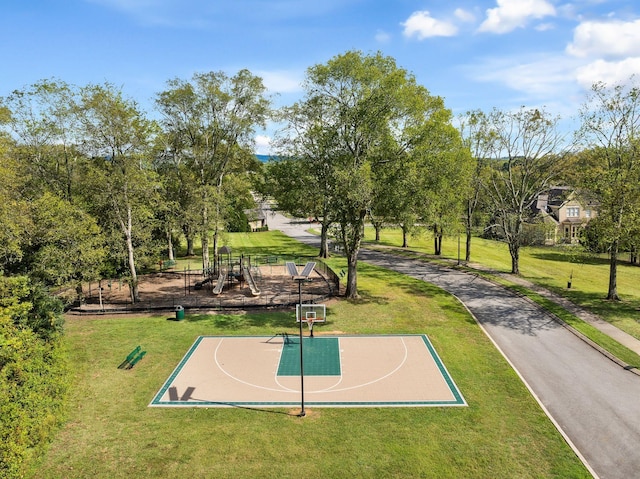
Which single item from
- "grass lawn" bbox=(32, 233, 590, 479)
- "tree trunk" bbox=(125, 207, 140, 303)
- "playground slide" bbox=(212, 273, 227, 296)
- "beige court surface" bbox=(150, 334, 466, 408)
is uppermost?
"tree trunk" bbox=(125, 207, 140, 303)

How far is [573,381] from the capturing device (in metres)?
20.0

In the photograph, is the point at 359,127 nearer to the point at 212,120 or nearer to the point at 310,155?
the point at 310,155

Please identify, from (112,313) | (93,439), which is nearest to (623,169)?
(93,439)

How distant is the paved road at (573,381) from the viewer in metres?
15.1

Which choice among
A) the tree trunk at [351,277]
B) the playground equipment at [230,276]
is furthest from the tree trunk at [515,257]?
the playground equipment at [230,276]

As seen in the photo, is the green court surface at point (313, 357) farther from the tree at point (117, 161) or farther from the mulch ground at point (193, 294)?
the tree at point (117, 161)

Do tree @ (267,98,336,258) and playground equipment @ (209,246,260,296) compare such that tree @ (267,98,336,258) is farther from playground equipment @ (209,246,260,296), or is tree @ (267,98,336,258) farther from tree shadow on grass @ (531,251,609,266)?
tree shadow on grass @ (531,251,609,266)

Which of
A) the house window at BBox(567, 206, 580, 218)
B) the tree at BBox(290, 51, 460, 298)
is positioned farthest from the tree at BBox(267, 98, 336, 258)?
the house window at BBox(567, 206, 580, 218)

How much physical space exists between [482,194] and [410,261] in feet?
39.9

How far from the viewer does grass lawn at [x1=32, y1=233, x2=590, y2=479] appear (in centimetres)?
1417

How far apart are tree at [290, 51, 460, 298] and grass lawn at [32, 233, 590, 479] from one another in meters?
11.7

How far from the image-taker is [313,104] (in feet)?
103

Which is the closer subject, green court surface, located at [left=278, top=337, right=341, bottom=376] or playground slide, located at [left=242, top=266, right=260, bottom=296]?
green court surface, located at [left=278, top=337, right=341, bottom=376]

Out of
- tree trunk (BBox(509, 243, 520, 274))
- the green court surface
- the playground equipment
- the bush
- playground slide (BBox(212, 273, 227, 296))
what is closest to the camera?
the bush
